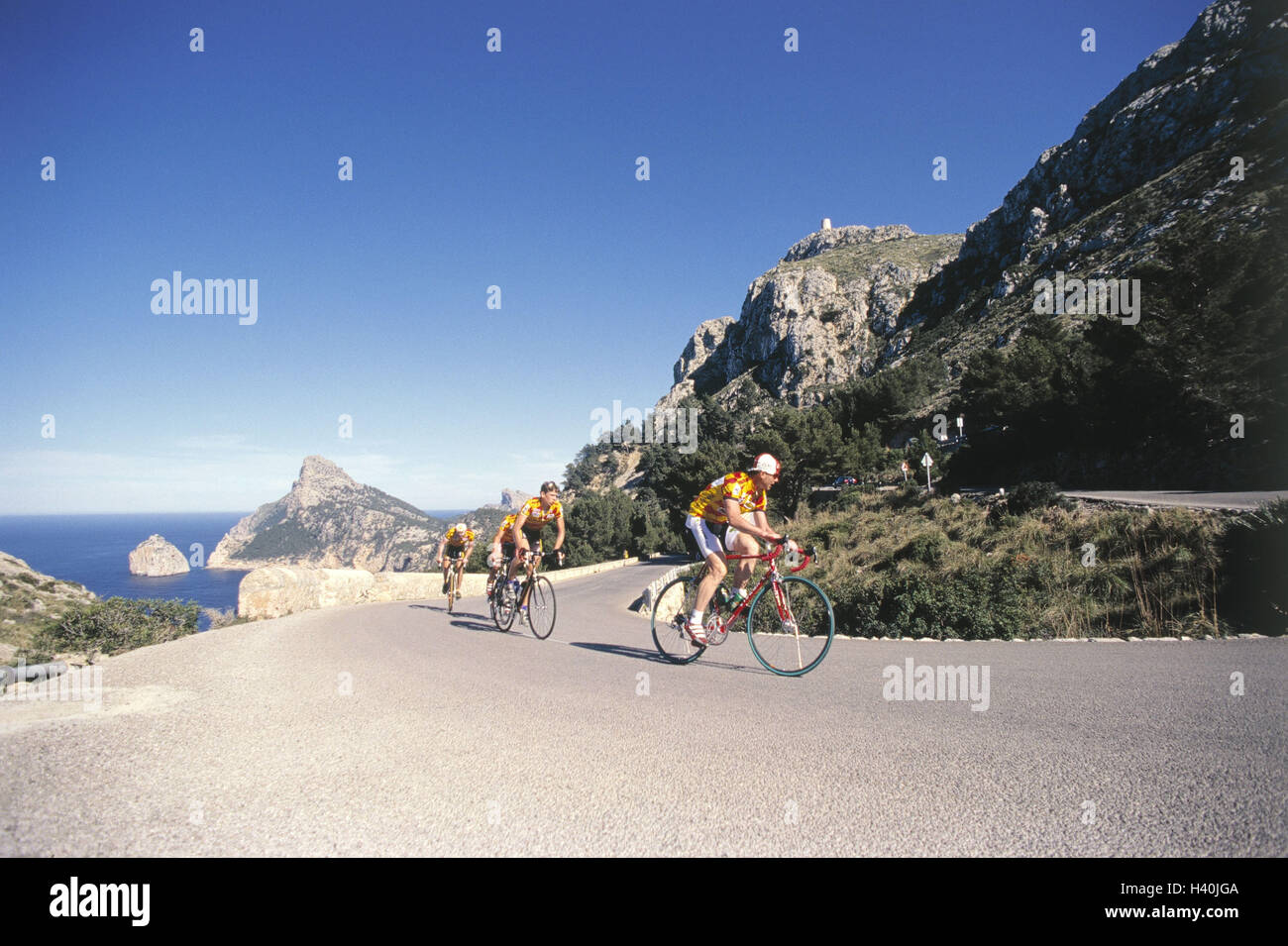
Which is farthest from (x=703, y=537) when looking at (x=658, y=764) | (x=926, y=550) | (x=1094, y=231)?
(x=1094, y=231)

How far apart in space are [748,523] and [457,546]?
341 inches

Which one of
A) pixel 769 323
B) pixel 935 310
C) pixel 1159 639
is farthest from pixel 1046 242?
pixel 1159 639

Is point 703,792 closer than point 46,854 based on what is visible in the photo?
No

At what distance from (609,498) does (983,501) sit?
158ft

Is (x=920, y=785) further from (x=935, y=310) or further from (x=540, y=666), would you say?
(x=935, y=310)

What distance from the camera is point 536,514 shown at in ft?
29.3

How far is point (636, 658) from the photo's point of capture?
264 inches

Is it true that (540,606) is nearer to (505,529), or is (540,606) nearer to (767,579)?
(505,529)

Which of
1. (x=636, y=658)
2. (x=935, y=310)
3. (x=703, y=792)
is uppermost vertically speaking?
(x=935, y=310)

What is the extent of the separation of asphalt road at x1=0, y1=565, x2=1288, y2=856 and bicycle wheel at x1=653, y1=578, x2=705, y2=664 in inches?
25.9

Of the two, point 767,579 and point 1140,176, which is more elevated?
point 1140,176

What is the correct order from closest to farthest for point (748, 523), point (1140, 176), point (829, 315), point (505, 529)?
point (748, 523) → point (505, 529) → point (1140, 176) → point (829, 315)

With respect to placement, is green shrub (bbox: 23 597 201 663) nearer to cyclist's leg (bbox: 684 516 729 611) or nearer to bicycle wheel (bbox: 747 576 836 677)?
cyclist's leg (bbox: 684 516 729 611)

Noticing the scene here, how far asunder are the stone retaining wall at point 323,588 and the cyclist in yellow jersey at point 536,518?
6.70 metres
